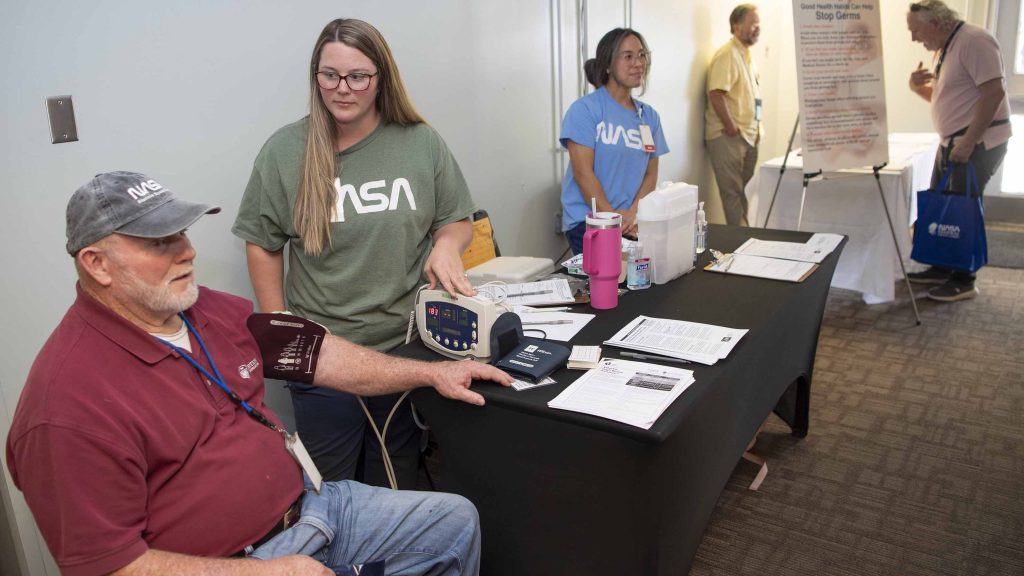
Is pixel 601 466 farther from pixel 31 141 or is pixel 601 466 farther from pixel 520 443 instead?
pixel 31 141

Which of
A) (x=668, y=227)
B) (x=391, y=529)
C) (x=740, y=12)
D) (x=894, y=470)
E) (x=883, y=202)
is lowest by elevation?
(x=894, y=470)

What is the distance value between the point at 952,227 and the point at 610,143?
7.14 ft

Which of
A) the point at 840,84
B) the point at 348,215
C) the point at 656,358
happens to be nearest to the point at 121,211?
the point at 348,215

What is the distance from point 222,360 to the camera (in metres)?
1.42

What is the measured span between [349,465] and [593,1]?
114 inches

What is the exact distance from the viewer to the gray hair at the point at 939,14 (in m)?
3.88

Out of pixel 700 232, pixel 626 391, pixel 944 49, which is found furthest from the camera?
pixel 944 49

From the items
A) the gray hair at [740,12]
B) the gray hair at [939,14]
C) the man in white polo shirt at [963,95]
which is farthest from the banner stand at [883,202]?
the gray hair at [740,12]

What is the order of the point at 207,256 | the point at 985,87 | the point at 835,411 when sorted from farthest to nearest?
the point at 985,87 → the point at 835,411 → the point at 207,256

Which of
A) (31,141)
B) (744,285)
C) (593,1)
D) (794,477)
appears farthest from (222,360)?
(593,1)

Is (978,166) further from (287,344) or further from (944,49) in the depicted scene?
(287,344)

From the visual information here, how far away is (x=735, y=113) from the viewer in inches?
202

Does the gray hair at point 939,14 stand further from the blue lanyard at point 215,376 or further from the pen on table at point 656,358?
the blue lanyard at point 215,376

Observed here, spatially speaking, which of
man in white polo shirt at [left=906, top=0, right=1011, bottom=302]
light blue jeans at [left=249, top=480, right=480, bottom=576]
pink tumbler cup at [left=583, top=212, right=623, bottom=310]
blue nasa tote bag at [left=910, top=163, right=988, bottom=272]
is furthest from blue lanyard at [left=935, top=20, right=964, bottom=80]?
light blue jeans at [left=249, top=480, right=480, bottom=576]
